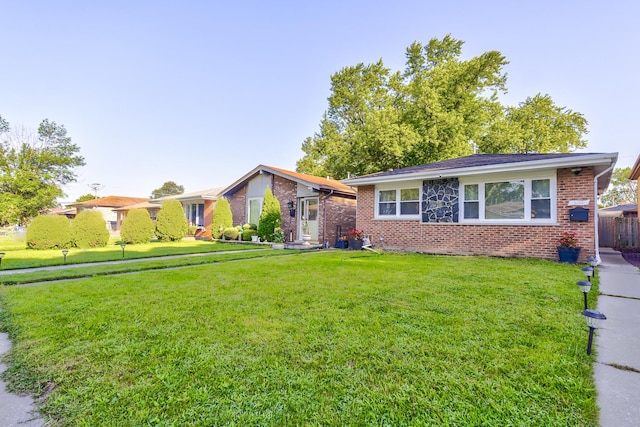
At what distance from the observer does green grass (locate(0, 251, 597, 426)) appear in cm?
179

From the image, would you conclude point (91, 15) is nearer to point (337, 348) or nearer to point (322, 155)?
point (337, 348)

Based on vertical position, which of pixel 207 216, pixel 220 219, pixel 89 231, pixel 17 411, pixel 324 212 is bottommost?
pixel 17 411

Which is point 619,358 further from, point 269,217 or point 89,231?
point 89,231

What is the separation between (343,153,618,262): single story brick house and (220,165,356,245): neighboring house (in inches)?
91.7

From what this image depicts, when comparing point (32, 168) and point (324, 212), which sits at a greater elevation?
point (32, 168)

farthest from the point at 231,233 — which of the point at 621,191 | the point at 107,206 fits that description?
the point at 621,191

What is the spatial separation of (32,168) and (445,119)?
114ft

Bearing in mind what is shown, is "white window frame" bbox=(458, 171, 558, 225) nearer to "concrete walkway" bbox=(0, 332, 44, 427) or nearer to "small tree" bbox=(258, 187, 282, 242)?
"small tree" bbox=(258, 187, 282, 242)

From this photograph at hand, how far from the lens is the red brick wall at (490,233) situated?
7676 millimetres

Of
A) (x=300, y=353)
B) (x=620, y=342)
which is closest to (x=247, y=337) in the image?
(x=300, y=353)

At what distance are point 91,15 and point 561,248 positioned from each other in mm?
16663

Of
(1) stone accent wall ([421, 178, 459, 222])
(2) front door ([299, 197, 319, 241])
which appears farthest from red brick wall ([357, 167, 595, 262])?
(2) front door ([299, 197, 319, 241])

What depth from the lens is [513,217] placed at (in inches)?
344

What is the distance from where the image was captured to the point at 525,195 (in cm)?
855
